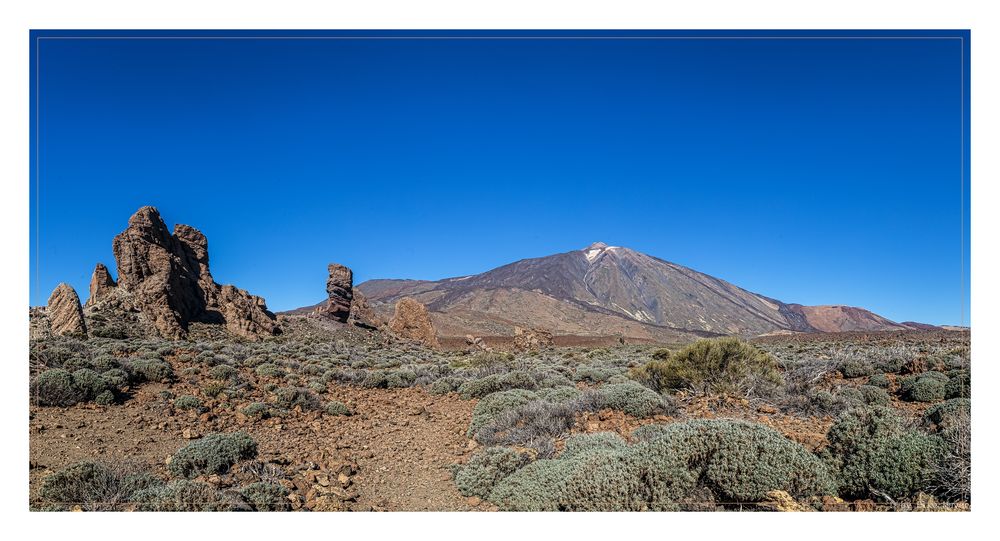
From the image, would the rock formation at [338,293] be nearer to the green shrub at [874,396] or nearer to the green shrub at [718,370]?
the green shrub at [718,370]

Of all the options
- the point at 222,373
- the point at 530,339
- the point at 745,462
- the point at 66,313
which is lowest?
the point at 530,339

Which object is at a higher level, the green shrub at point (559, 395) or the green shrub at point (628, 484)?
the green shrub at point (628, 484)

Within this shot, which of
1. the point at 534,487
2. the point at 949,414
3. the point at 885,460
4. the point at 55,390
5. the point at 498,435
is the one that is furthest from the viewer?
the point at 55,390

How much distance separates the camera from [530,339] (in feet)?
102

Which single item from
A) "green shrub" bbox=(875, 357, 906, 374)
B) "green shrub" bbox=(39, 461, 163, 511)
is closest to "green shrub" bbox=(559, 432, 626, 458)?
"green shrub" bbox=(39, 461, 163, 511)

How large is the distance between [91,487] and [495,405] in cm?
515

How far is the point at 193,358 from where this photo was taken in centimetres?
1272

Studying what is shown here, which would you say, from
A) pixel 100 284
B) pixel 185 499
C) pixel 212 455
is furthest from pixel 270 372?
pixel 100 284

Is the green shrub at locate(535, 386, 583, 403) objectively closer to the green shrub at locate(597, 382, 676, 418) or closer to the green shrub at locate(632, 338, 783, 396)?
the green shrub at locate(597, 382, 676, 418)

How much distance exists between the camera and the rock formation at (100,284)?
2572 cm

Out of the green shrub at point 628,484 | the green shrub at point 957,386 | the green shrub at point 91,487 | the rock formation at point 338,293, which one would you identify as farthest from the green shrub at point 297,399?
the rock formation at point 338,293

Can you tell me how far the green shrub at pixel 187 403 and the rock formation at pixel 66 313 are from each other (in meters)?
15.7

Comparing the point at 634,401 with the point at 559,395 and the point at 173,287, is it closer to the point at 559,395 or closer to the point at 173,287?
the point at 559,395

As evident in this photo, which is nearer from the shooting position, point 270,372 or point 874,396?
point 874,396
